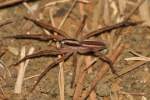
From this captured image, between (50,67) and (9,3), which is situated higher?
(9,3)

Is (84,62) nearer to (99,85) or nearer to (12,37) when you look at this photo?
(99,85)

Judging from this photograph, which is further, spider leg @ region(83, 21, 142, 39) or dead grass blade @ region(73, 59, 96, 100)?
spider leg @ region(83, 21, 142, 39)

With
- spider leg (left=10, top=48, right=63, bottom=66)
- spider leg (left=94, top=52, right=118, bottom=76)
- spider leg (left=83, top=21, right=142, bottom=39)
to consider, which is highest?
spider leg (left=83, top=21, right=142, bottom=39)

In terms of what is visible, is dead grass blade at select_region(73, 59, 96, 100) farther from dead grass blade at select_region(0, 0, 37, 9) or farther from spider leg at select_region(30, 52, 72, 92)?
dead grass blade at select_region(0, 0, 37, 9)

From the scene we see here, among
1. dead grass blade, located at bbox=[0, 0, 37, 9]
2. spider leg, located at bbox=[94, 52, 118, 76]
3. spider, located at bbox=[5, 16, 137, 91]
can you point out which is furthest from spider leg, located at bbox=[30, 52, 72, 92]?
dead grass blade, located at bbox=[0, 0, 37, 9]

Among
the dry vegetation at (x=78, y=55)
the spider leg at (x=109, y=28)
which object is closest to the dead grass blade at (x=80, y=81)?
the dry vegetation at (x=78, y=55)

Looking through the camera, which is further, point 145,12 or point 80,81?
point 145,12

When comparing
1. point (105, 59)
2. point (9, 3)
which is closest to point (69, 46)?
point (105, 59)

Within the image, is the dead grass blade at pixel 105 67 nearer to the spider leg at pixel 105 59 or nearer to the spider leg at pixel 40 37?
the spider leg at pixel 105 59

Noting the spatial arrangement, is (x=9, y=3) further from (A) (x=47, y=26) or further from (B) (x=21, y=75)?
(B) (x=21, y=75)
